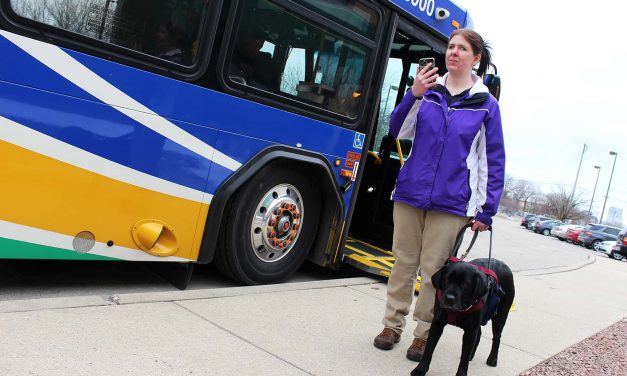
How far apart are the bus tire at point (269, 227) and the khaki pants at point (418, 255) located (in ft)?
4.02

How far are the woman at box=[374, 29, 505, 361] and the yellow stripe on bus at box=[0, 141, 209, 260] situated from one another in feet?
4.99

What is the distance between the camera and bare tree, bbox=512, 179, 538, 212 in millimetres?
86562

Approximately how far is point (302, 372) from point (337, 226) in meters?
2.10

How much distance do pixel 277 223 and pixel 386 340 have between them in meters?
1.42

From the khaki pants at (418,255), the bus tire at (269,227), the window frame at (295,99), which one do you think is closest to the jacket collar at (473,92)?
the khaki pants at (418,255)

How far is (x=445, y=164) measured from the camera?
10.7 feet

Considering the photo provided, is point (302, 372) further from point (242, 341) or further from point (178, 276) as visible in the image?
point (178, 276)

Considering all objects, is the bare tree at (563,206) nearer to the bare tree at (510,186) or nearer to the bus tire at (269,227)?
the bare tree at (510,186)

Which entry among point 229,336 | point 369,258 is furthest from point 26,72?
point 369,258

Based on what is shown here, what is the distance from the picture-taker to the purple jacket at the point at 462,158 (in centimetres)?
323

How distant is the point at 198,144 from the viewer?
3.78m

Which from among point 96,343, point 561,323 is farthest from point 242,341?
point 561,323

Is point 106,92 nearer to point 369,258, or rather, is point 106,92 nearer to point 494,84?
point 369,258

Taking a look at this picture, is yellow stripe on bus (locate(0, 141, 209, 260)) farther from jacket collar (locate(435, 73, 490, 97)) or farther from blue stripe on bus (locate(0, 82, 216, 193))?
jacket collar (locate(435, 73, 490, 97))
